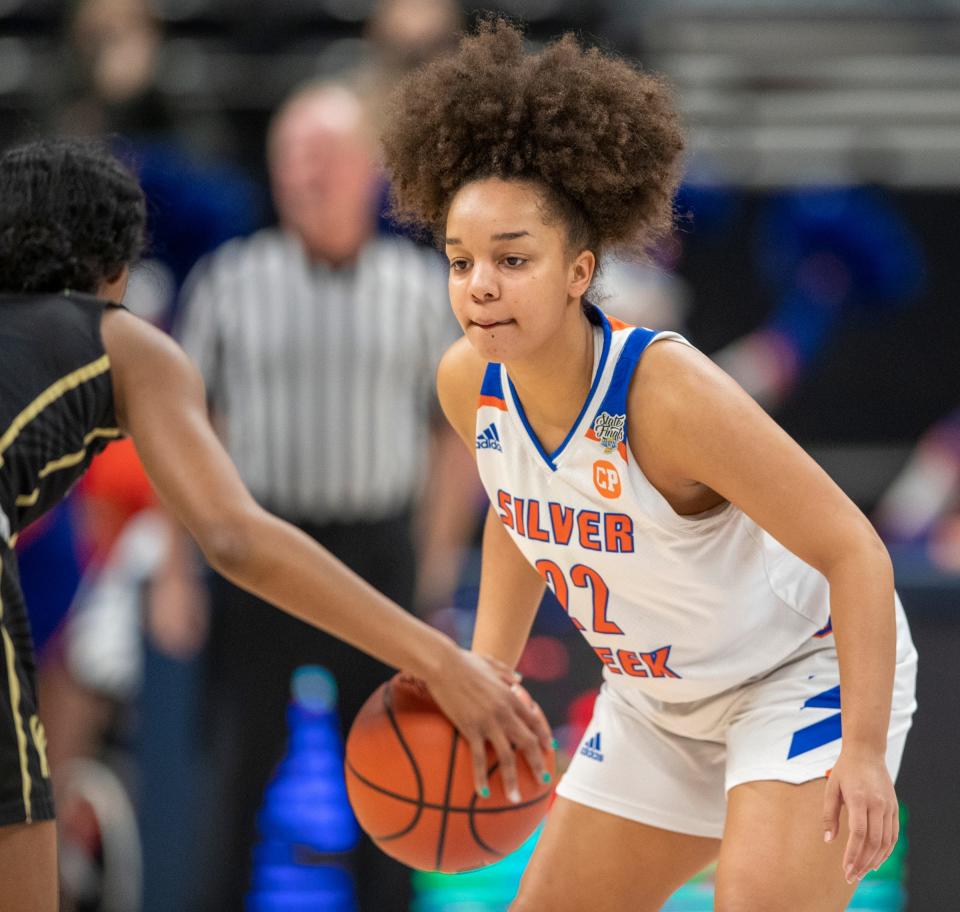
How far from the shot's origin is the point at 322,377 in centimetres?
561

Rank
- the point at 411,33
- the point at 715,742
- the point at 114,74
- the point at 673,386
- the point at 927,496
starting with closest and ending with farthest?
the point at 673,386 → the point at 715,742 → the point at 411,33 → the point at 114,74 → the point at 927,496

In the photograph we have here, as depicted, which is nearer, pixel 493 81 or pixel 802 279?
pixel 493 81

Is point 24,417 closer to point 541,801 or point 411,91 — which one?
point 411,91

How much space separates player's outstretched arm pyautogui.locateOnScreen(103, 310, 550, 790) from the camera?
320 centimetres

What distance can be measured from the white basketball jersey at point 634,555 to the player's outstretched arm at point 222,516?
33 centimetres

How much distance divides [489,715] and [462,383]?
2.36 feet

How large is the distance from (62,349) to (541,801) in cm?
144

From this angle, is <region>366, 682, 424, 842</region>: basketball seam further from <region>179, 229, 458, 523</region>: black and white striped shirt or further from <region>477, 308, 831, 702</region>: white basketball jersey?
<region>179, 229, 458, 523</region>: black and white striped shirt

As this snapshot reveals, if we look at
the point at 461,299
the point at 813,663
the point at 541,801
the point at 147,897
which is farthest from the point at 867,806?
the point at 147,897

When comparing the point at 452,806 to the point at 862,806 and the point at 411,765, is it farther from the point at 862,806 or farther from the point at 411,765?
the point at 862,806

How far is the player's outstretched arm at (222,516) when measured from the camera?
320 centimetres

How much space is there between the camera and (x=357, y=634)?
329 cm

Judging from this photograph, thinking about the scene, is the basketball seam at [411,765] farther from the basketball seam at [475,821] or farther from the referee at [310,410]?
the referee at [310,410]

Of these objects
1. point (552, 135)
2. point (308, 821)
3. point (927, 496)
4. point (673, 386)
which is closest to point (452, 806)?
point (673, 386)
